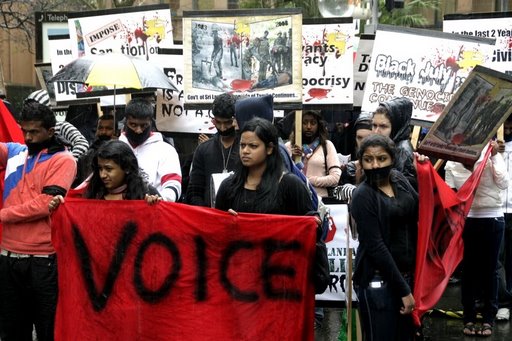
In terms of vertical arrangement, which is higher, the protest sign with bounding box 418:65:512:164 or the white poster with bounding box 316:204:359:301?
the protest sign with bounding box 418:65:512:164

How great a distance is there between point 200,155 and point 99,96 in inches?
111

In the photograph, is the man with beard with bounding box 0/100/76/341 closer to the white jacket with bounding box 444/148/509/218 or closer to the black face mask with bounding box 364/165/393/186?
the black face mask with bounding box 364/165/393/186

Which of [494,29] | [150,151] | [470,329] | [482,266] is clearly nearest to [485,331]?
[470,329]

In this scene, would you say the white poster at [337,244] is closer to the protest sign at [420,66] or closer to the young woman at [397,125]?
the protest sign at [420,66]

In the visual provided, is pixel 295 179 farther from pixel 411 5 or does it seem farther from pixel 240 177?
pixel 411 5

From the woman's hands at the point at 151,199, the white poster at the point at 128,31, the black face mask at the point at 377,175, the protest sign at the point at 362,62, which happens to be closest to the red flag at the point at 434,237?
the black face mask at the point at 377,175

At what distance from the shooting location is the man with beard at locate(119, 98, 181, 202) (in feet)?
23.9

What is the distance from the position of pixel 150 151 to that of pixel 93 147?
0.63 meters

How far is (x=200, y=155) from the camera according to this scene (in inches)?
300

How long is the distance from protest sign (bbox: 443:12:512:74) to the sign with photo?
169 centimetres

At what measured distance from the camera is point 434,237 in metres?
6.52

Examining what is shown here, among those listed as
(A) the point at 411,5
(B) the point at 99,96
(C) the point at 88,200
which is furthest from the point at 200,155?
(A) the point at 411,5

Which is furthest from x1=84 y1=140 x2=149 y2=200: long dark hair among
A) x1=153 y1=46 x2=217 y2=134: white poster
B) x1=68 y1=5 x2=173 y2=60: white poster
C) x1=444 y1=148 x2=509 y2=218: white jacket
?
x1=68 y1=5 x2=173 y2=60: white poster

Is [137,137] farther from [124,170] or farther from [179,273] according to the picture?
[179,273]
